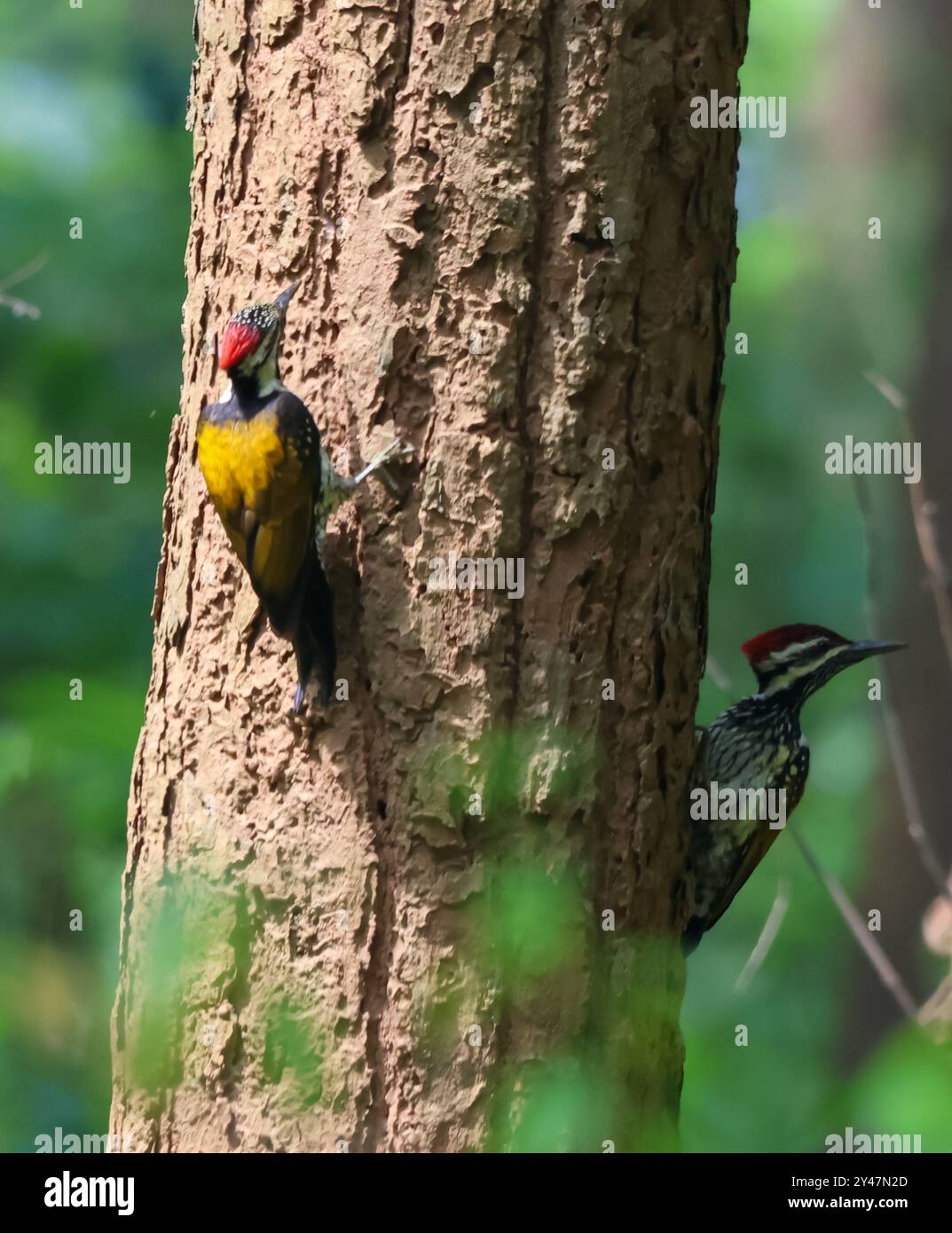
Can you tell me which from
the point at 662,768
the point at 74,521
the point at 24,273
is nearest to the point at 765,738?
the point at 662,768

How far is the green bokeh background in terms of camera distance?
4262mm

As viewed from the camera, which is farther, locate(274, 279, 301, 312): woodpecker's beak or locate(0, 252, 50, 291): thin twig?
locate(0, 252, 50, 291): thin twig

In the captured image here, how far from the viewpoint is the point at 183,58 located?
6.09 m

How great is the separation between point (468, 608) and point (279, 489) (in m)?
0.45

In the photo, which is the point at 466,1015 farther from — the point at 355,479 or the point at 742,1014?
the point at 742,1014

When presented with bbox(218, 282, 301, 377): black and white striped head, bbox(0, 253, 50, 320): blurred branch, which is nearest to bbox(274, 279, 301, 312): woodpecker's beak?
bbox(218, 282, 301, 377): black and white striped head

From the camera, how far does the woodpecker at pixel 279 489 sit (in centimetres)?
267

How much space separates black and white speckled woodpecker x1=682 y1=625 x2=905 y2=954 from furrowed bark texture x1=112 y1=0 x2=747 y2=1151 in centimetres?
64

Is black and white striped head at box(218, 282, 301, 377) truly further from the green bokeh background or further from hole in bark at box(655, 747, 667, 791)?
the green bokeh background

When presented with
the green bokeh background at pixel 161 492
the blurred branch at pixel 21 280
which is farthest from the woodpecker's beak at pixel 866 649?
the blurred branch at pixel 21 280

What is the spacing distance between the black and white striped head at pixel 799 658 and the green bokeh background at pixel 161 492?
84 centimetres

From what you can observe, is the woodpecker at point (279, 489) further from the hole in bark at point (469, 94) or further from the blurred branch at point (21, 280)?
the blurred branch at point (21, 280)

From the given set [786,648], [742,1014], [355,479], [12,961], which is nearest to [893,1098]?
[355,479]

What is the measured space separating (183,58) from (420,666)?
174 inches
